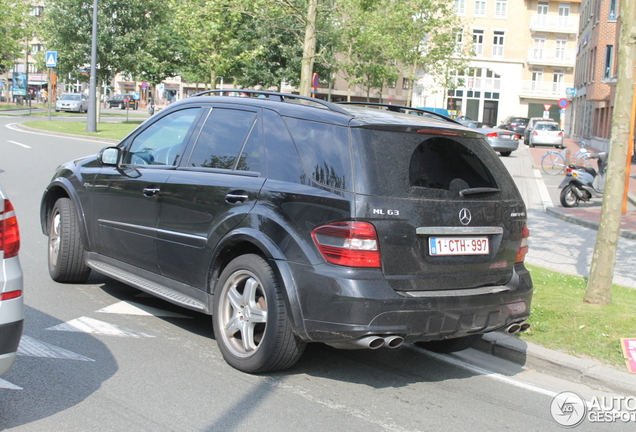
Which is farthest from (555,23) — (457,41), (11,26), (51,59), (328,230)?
(328,230)

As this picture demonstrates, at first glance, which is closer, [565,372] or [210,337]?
[565,372]

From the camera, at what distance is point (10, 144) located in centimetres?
2364

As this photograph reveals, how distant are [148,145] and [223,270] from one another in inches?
65.6

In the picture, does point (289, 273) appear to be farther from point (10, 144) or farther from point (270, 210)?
point (10, 144)

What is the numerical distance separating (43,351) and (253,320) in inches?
56.5

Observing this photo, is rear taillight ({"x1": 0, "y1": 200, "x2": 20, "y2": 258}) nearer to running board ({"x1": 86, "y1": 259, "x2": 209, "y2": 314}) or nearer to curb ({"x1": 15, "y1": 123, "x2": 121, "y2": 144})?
running board ({"x1": 86, "y1": 259, "x2": 209, "y2": 314})


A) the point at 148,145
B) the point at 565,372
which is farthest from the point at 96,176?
the point at 565,372

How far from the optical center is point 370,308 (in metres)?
4.31

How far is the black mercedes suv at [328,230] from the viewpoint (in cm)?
438

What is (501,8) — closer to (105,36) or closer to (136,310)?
(105,36)

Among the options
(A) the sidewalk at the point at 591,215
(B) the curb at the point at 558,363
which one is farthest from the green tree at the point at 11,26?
(B) the curb at the point at 558,363

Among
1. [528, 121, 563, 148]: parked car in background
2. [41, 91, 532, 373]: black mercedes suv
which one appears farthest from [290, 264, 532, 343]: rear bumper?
[528, 121, 563, 148]: parked car in background

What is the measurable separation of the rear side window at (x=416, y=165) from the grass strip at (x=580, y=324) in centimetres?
151

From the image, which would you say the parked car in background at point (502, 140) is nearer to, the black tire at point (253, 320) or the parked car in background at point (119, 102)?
the black tire at point (253, 320)
